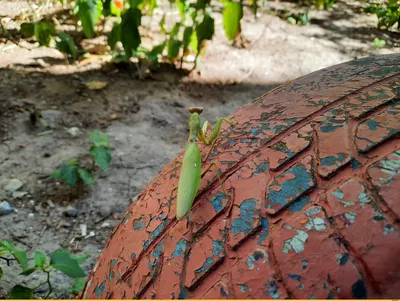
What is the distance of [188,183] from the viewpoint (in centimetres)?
105

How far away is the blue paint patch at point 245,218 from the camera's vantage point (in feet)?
2.95

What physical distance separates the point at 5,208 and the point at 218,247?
217 cm

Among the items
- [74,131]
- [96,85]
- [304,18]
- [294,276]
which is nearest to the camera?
[294,276]

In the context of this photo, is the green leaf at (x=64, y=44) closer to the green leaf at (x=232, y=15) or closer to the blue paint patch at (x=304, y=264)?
the green leaf at (x=232, y=15)

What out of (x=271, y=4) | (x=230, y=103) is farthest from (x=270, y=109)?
(x=271, y=4)

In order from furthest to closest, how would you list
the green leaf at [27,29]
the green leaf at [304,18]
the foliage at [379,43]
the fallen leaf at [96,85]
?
the green leaf at [304,18] < the foliage at [379,43] < the fallen leaf at [96,85] < the green leaf at [27,29]

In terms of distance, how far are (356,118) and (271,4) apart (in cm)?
619

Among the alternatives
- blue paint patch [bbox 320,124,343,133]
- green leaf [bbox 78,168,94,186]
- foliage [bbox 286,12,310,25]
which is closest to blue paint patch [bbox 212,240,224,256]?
blue paint patch [bbox 320,124,343,133]

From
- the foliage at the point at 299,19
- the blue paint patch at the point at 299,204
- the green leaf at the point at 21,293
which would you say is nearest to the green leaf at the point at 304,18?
the foliage at the point at 299,19

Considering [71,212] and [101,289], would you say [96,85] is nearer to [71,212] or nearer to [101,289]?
[71,212]

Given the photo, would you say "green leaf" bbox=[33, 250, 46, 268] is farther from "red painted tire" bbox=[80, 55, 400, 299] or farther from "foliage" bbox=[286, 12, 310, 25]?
"foliage" bbox=[286, 12, 310, 25]

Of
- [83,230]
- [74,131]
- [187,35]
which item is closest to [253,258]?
[83,230]

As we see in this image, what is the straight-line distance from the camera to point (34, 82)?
4000 mm

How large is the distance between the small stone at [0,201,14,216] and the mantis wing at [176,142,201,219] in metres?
1.92
